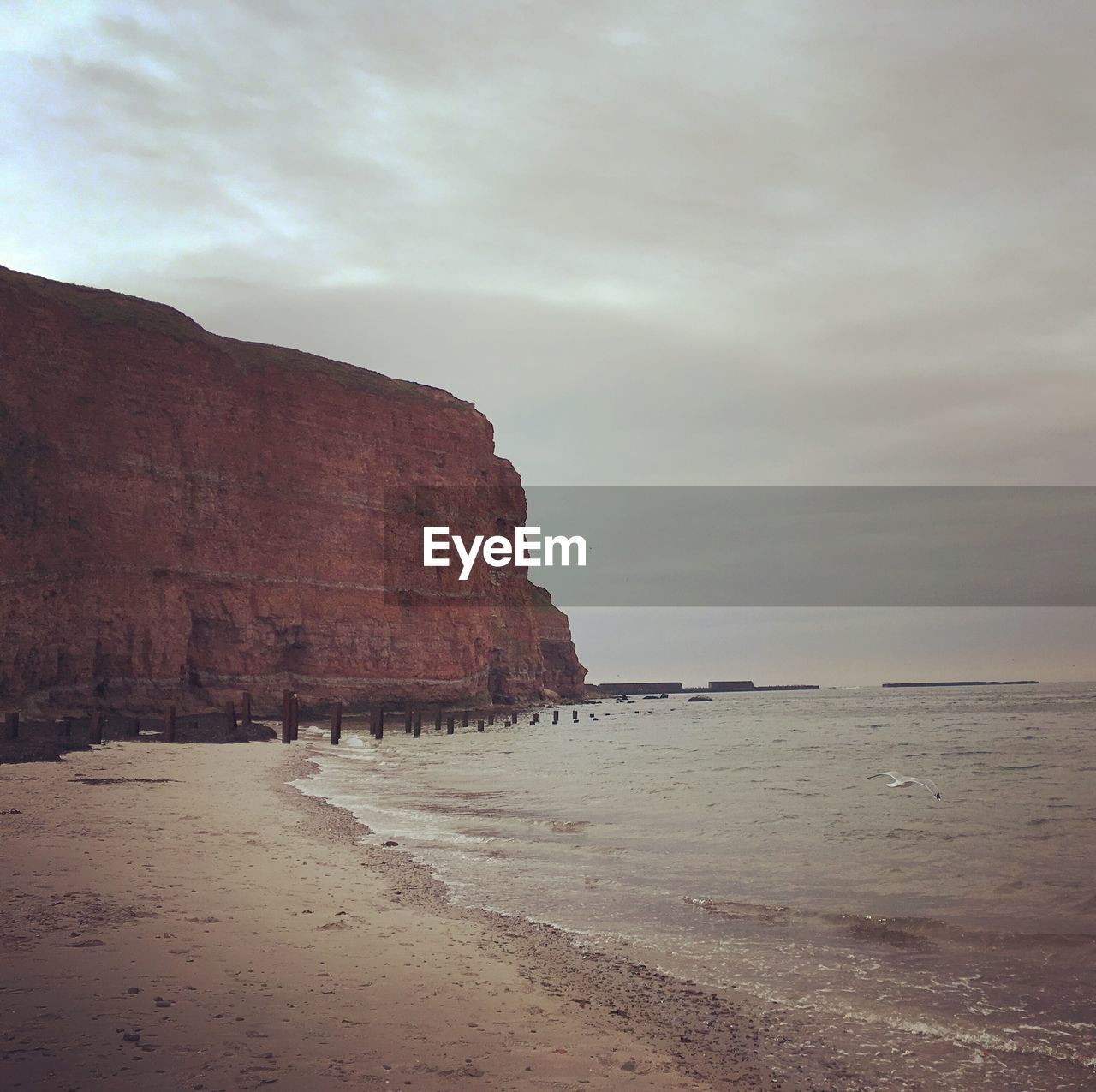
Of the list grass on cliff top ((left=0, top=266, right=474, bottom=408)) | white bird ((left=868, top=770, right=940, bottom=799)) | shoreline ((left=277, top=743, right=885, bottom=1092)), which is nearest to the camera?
shoreline ((left=277, top=743, right=885, bottom=1092))

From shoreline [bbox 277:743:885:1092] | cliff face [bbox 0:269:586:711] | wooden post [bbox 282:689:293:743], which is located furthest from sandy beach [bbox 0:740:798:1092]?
cliff face [bbox 0:269:586:711]

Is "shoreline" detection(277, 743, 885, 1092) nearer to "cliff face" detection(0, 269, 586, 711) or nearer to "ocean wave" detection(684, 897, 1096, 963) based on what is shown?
"ocean wave" detection(684, 897, 1096, 963)

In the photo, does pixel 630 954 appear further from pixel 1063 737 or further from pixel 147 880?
pixel 1063 737

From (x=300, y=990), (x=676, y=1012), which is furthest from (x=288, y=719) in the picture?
(x=676, y=1012)

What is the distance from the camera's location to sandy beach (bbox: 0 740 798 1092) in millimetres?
3594

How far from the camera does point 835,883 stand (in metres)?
8.60

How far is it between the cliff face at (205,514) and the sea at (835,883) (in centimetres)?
2685

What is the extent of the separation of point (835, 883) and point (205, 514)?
47.3 meters

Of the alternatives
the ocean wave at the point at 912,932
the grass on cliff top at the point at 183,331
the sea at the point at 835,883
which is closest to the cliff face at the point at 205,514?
the grass on cliff top at the point at 183,331

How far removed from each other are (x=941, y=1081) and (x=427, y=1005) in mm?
2542

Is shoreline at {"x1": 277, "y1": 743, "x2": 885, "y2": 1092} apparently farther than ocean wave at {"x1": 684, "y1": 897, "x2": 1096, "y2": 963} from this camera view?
No

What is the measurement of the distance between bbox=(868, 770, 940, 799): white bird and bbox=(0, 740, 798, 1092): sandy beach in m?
9.99

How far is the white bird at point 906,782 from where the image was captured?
1478 cm

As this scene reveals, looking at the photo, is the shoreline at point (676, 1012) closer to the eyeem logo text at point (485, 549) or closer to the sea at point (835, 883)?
the sea at point (835, 883)
